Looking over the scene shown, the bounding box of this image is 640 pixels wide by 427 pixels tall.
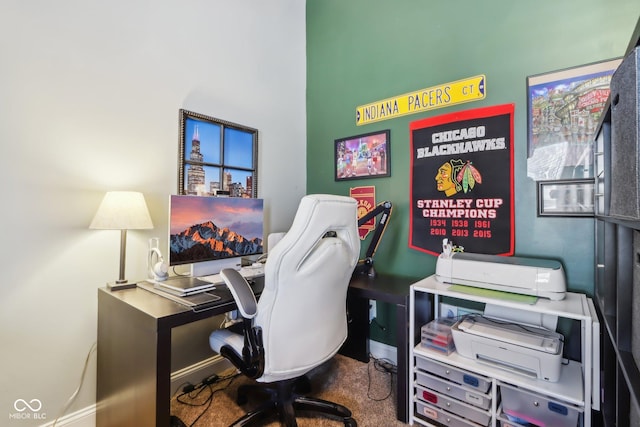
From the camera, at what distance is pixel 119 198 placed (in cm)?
142

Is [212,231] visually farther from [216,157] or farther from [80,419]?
[80,419]

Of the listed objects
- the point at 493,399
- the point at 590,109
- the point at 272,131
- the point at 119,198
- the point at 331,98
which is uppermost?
the point at 331,98

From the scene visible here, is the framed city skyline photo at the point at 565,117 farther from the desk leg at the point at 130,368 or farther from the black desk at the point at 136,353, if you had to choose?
the desk leg at the point at 130,368

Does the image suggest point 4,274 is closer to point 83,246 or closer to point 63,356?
point 83,246

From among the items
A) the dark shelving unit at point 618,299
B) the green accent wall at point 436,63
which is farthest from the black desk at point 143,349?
the dark shelving unit at point 618,299

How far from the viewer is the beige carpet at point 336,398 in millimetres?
1503

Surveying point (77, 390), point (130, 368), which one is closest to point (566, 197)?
point (130, 368)

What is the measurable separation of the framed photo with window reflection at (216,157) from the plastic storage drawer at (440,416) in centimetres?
168

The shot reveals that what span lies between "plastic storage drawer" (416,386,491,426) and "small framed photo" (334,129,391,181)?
1400 mm

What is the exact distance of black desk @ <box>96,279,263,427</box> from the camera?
1086 millimetres

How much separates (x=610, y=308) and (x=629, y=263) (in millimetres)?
277

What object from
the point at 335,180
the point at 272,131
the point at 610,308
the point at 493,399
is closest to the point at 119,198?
the point at 272,131

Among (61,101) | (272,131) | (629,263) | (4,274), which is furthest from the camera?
(272,131)

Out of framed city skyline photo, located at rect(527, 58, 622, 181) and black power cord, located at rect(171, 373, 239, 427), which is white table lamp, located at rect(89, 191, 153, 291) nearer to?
black power cord, located at rect(171, 373, 239, 427)
